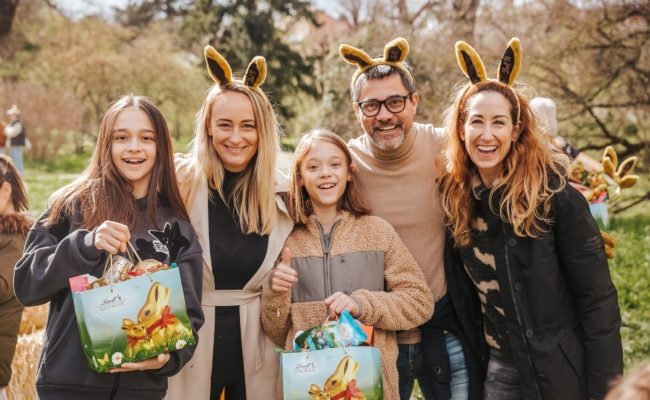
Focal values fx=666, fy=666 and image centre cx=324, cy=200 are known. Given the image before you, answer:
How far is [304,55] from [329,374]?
25634 millimetres

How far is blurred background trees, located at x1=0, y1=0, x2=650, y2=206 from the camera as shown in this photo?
1098 centimetres

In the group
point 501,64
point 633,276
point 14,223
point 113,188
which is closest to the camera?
point 113,188

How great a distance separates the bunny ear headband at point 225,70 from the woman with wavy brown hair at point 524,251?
93cm

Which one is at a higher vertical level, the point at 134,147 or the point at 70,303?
the point at 134,147

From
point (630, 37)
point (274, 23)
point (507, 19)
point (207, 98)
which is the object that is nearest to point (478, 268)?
point (207, 98)

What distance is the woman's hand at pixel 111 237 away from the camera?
234 cm

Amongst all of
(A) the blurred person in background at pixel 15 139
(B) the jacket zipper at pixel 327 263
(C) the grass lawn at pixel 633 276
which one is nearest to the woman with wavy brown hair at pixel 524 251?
(B) the jacket zipper at pixel 327 263

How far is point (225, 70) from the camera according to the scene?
124 inches

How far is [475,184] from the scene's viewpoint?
2.96 m

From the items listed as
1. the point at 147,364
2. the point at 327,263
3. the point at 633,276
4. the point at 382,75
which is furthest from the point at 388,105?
the point at 633,276

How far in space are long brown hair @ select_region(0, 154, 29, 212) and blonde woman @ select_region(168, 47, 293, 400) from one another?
1238 mm

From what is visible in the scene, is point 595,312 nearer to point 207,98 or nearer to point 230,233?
point 230,233

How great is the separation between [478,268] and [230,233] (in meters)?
1.12

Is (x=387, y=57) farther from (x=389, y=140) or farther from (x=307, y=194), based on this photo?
(x=307, y=194)
